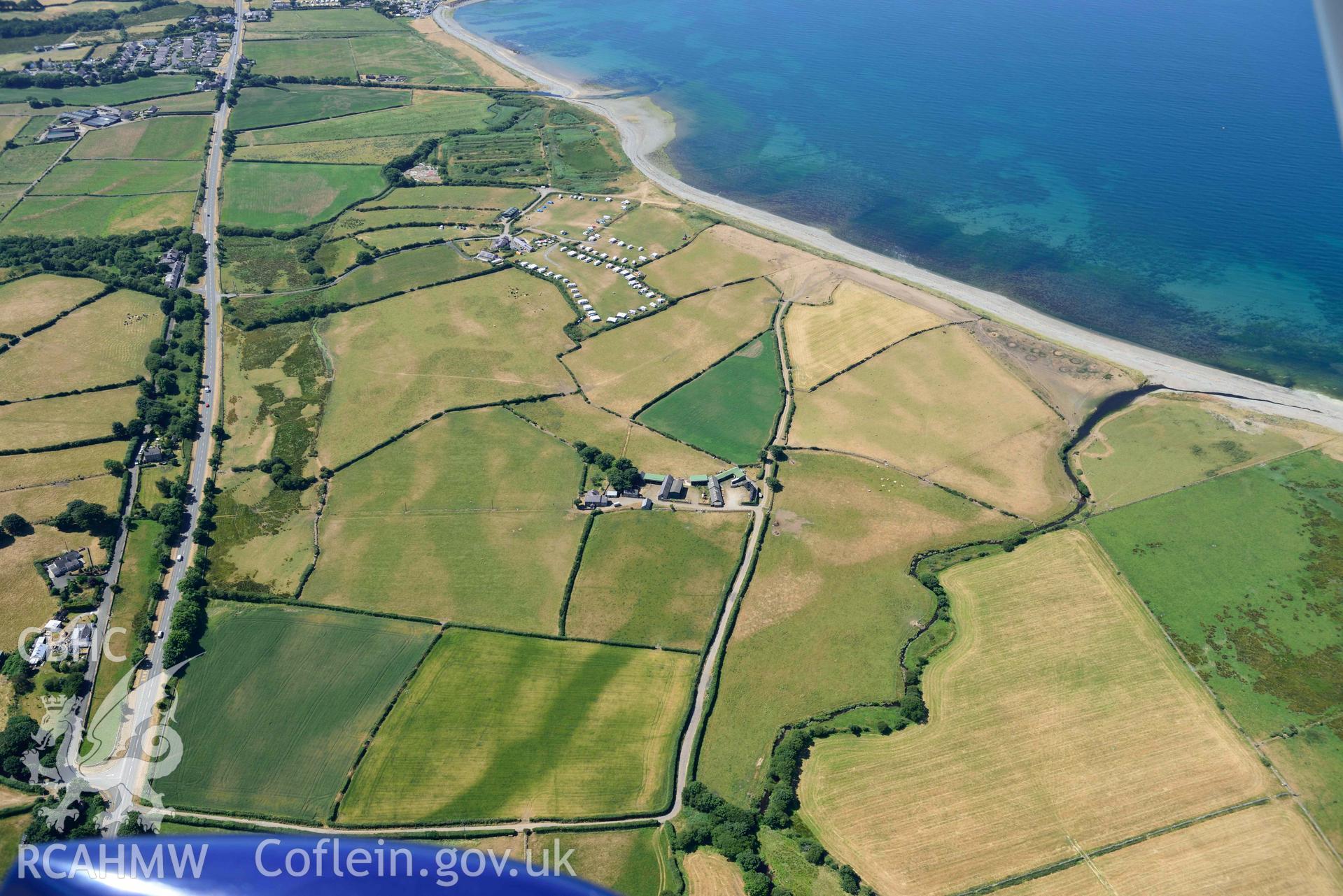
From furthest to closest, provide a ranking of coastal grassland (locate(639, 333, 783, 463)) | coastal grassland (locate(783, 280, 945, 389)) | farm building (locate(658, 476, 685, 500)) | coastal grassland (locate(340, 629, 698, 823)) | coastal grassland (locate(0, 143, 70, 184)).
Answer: coastal grassland (locate(0, 143, 70, 184)), coastal grassland (locate(783, 280, 945, 389)), coastal grassland (locate(639, 333, 783, 463)), farm building (locate(658, 476, 685, 500)), coastal grassland (locate(340, 629, 698, 823))

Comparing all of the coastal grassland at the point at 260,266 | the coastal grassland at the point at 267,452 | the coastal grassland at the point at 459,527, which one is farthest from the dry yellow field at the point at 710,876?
the coastal grassland at the point at 260,266

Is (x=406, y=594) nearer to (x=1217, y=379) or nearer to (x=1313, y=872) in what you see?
(x=1313, y=872)

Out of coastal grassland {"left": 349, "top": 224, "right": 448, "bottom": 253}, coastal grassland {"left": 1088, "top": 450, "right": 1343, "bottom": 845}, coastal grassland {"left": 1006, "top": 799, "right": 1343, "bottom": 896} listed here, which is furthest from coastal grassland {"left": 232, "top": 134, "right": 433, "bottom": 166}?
coastal grassland {"left": 1006, "top": 799, "right": 1343, "bottom": 896}

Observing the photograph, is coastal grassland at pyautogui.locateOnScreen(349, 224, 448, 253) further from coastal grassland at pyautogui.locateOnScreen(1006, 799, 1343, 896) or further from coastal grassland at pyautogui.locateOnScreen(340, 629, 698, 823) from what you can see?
coastal grassland at pyautogui.locateOnScreen(1006, 799, 1343, 896)

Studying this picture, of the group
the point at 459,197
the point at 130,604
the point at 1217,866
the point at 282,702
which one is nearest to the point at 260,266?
the point at 459,197

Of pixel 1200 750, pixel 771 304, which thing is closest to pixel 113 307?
pixel 771 304

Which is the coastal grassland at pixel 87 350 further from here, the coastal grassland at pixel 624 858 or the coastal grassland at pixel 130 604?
the coastal grassland at pixel 624 858

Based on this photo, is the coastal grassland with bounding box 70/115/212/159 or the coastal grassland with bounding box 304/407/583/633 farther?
the coastal grassland with bounding box 70/115/212/159

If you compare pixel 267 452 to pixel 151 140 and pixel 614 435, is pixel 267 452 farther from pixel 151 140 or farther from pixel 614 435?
pixel 151 140
